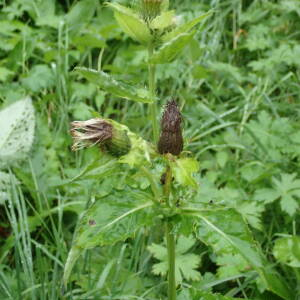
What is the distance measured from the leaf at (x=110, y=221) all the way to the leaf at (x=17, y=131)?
3.80ft

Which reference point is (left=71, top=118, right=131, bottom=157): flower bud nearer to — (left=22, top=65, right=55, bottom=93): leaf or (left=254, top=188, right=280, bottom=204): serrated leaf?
(left=254, top=188, right=280, bottom=204): serrated leaf

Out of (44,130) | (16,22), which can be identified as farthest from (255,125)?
(16,22)

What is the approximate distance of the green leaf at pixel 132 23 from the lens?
1311mm

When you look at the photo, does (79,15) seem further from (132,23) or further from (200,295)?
(200,295)

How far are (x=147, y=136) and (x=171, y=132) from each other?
1.66 metres

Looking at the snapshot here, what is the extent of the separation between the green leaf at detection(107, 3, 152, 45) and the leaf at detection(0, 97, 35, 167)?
1238 millimetres

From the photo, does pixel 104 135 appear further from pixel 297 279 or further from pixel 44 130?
pixel 44 130

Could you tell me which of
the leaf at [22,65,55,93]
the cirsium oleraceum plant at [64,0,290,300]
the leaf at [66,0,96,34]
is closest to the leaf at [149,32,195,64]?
the cirsium oleraceum plant at [64,0,290,300]

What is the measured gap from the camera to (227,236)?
133 centimetres

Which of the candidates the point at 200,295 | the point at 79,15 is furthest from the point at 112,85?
the point at 79,15

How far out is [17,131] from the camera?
2.45 m

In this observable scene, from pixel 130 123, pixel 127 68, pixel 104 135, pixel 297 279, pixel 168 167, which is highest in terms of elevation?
pixel 104 135

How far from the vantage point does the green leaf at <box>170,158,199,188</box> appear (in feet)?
4.14

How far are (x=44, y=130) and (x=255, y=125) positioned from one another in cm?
119
